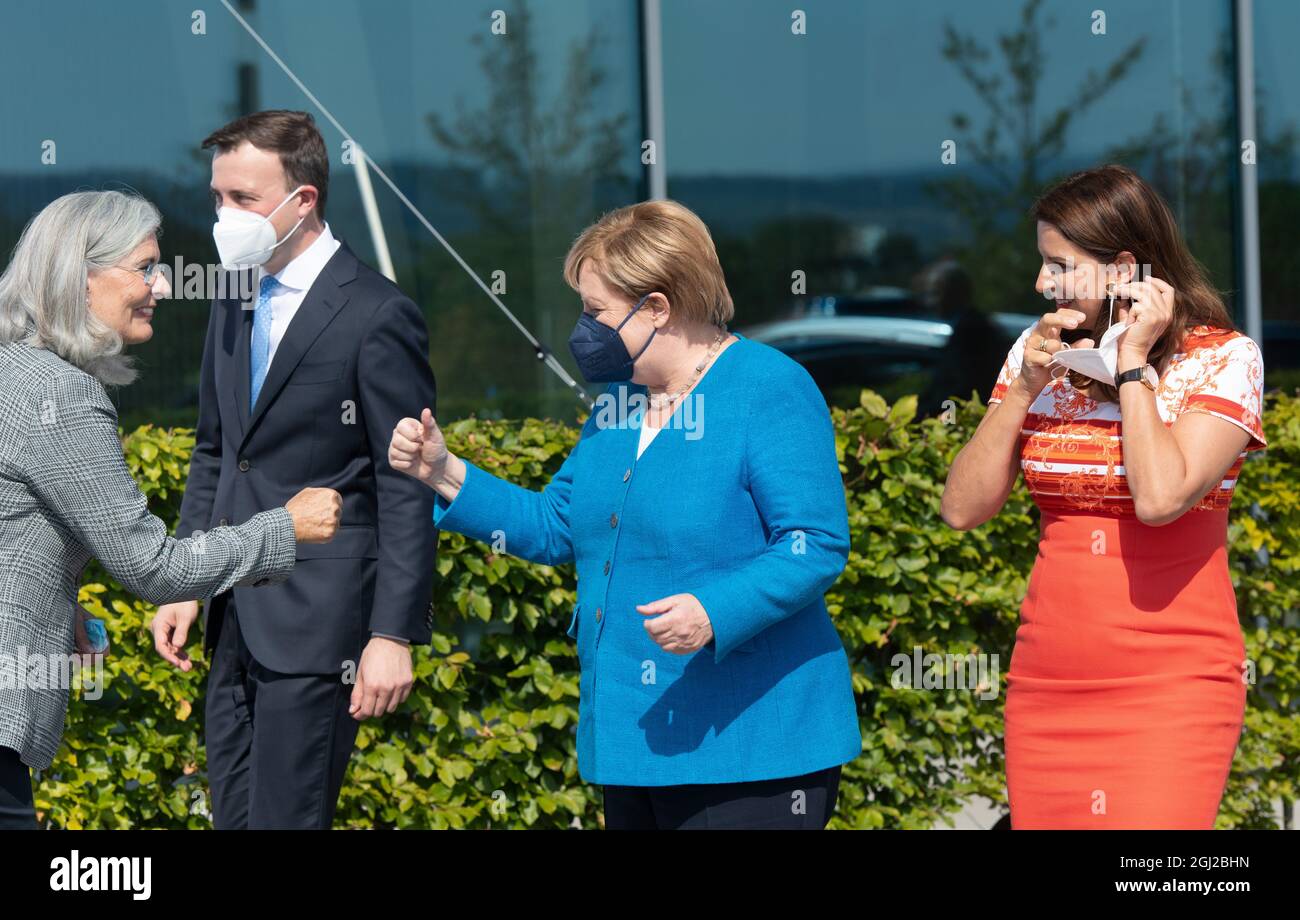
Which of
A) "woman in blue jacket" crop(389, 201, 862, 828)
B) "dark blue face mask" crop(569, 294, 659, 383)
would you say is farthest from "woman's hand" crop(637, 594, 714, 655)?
"dark blue face mask" crop(569, 294, 659, 383)

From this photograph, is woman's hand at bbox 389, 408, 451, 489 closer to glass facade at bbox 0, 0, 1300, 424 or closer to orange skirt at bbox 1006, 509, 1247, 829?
orange skirt at bbox 1006, 509, 1247, 829

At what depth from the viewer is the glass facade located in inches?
243

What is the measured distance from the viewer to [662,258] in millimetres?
3119

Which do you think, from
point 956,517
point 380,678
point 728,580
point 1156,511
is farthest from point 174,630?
point 1156,511

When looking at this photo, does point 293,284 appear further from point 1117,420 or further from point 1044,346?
point 1117,420

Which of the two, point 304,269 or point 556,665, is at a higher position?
point 304,269

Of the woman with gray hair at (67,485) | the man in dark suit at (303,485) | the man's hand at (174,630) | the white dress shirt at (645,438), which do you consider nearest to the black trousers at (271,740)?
the man in dark suit at (303,485)

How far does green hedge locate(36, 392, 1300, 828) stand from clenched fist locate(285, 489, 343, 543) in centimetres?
125

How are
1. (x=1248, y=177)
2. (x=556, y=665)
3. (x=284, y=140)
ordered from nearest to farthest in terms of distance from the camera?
(x=284, y=140) → (x=556, y=665) → (x=1248, y=177)

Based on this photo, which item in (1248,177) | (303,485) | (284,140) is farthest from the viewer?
(1248,177)

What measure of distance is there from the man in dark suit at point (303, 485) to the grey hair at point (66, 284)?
485 mm

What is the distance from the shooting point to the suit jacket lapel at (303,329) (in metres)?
3.49

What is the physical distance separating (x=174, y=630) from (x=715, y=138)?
143 inches

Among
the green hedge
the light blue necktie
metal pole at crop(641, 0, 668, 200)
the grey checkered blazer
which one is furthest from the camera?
metal pole at crop(641, 0, 668, 200)
